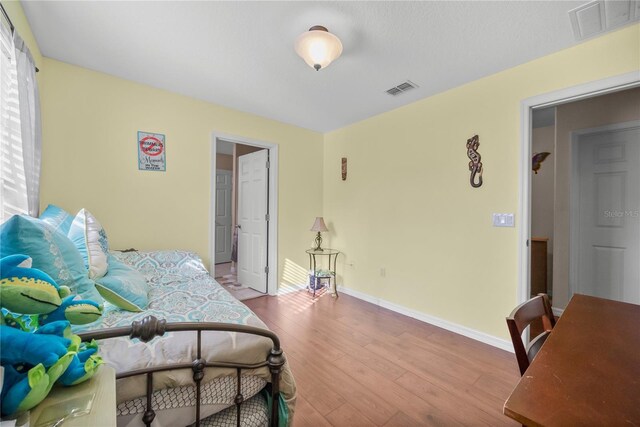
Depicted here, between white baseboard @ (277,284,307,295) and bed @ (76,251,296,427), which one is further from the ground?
bed @ (76,251,296,427)

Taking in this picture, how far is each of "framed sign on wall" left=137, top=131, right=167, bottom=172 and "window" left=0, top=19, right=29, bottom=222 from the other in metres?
1.11

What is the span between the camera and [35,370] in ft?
1.98

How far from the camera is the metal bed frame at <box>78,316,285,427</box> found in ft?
2.78

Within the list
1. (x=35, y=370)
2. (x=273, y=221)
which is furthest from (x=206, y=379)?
(x=273, y=221)

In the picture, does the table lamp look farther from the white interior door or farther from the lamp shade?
the white interior door

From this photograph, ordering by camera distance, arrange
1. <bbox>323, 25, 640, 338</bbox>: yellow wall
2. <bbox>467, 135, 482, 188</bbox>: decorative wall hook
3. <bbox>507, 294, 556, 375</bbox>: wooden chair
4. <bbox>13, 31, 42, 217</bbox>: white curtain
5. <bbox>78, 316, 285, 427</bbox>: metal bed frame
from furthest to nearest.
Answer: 1. <bbox>467, 135, 482, 188</bbox>: decorative wall hook
2. <bbox>323, 25, 640, 338</bbox>: yellow wall
3. <bbox>13, 31, 42, 217</bbox>: white curtain
4. <bbox>507, 294, 556, 375</bbox>: wooden chair
5. <bbox>78, 316, 285, 427</bbox>: metal bed frame

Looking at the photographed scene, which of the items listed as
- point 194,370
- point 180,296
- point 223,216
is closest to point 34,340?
point 194,370

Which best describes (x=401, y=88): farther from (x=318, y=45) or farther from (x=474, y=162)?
(x=318, y=45)

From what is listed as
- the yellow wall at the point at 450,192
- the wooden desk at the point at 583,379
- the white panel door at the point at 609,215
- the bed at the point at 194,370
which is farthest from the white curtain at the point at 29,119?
the white panel door at the point at 609,215

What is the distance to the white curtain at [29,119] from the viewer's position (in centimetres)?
154

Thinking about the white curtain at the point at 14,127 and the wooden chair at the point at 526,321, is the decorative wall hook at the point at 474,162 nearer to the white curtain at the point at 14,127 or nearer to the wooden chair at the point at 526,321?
the wooden chair at the point at 526,321

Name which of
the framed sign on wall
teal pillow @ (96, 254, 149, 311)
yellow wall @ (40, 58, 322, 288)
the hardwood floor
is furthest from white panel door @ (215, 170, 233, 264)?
teal pillow @ (96, 254, 149, 311)

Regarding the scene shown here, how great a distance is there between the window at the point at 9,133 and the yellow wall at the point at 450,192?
3.15m

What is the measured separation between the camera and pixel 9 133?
1488 millimetres
